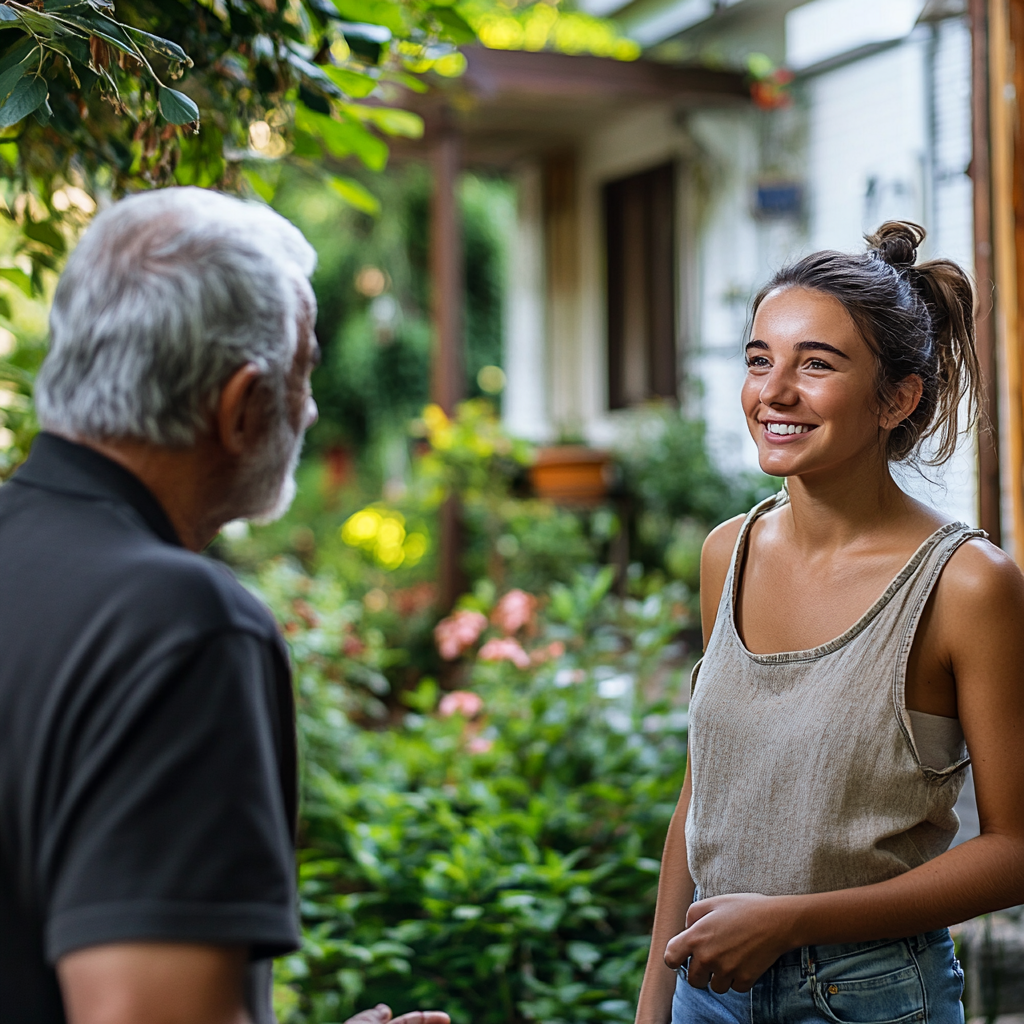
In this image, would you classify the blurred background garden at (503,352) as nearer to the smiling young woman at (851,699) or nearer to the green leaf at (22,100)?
the green leaf at (22,100)

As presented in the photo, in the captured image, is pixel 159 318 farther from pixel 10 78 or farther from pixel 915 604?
pixel 915 604

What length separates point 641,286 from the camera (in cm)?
844

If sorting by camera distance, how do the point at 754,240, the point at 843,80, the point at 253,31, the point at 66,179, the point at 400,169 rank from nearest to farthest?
1. the point at 253,31
2. the point at 66,179
3. the point at 843,80
4. the point at 754,240
5. the point at 400,169

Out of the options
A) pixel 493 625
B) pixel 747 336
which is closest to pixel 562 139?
pixel 493 625

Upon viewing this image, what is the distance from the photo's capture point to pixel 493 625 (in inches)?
212

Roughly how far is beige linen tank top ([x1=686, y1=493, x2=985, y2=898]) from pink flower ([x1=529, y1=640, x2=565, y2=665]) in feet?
9.15

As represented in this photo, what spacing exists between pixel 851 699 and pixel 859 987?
13.3 inches

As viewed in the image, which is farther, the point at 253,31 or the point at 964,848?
the point at 253,31

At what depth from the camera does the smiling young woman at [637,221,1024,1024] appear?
1270mm

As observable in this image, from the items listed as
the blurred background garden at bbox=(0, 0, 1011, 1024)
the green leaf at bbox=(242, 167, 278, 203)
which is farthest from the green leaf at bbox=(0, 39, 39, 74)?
the green leaf at bbox=(242, 167, 278, 203)

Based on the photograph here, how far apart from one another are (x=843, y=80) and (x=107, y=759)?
Result: 6.79m

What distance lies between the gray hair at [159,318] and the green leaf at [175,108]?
0.41 meters

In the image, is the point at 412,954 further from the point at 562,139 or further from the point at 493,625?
the point at 562,139

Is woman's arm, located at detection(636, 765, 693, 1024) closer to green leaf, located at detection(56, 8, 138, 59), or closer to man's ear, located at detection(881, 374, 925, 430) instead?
man's ear, located at detection(881, 374, 925, 430)
